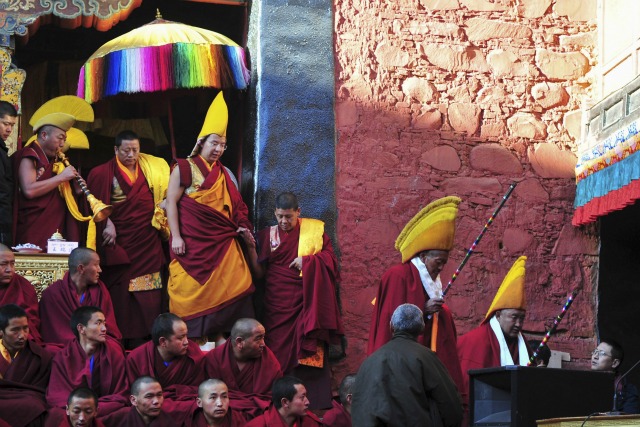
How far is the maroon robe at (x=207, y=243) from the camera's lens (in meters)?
10.0

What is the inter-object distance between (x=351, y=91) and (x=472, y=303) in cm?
180

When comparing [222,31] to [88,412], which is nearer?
[88,412]

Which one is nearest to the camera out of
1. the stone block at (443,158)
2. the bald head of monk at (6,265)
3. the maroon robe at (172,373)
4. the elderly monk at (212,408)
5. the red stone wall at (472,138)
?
the elderly monk at (212,408)

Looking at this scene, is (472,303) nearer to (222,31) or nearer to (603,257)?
(603,257)

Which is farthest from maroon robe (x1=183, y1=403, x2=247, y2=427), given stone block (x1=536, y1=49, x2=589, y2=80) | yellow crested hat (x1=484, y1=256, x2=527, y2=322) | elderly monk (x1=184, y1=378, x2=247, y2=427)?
stone block (x1=536, y1=49, x2=589, y2=80)

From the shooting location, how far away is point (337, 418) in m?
9.27

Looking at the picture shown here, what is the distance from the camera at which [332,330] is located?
10195mm

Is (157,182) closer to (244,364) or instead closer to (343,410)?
(244,364)

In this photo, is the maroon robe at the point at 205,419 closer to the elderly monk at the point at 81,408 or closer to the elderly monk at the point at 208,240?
the elderly monk at the point at 81,408

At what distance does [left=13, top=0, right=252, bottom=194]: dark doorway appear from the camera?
11.6 metres

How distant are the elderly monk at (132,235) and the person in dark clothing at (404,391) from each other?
3.10m

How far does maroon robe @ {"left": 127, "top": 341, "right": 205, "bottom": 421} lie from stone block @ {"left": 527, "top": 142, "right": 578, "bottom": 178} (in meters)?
3.33

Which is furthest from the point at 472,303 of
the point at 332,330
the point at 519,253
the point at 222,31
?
the point at 222,31

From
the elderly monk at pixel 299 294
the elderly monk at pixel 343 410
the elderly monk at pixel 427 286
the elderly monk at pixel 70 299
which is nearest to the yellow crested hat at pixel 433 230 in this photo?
the elderly monk at pixel 427 286
